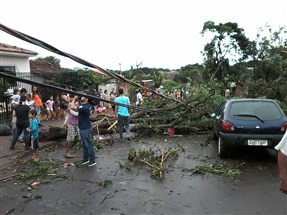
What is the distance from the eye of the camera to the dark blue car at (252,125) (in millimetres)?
7668

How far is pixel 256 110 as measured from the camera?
805 centimetres

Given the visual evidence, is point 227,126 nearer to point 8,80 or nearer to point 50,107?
point 8,80

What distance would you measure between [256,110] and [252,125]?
504 mm

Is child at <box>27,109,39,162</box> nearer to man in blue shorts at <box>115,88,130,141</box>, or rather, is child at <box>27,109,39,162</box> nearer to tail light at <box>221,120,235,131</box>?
man in blue shorts at <box>115,88,130,141</box>

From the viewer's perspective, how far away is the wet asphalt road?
16.9 feet

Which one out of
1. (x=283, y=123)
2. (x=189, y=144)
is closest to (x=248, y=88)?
(x=189, y=144)

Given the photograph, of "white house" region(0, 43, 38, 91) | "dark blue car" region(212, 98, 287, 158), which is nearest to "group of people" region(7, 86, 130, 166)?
"dark blue car" region(212, 98, 287, 158)

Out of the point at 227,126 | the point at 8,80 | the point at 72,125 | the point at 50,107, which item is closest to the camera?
the point at 8,80

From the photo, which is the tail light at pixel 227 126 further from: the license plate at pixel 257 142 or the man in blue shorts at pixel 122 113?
the man in blue shorts at pixel 122 113

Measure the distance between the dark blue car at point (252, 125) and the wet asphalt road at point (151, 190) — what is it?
0.50m

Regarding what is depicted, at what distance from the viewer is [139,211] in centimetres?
506

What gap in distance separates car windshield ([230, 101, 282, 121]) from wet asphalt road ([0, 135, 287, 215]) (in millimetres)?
1072

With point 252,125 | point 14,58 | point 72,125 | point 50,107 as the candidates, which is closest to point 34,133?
point 72,125

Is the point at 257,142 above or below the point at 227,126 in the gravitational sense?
below
